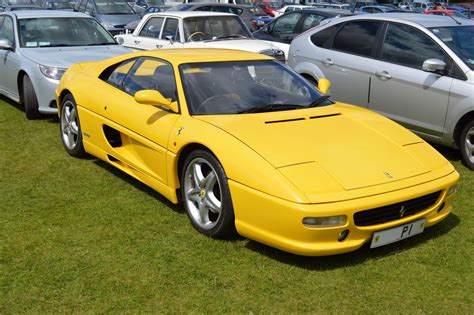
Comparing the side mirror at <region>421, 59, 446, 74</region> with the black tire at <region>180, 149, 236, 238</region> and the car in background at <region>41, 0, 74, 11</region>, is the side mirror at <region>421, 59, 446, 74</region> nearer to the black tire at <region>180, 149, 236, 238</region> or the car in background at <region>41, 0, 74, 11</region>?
the black tire at <region>180, 149, 236, 238</region>

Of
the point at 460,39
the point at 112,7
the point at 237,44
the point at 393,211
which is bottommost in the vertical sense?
the point at 112,7

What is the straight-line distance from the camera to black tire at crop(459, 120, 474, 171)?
5.96 meters

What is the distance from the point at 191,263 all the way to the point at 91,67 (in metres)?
3.03

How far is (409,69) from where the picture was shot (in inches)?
254

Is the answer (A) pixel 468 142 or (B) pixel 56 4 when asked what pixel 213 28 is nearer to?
(A) pixel 468 142

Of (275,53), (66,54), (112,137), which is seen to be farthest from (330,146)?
(275,53)

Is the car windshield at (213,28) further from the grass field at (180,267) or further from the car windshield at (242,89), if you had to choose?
the grass field at (180,267)

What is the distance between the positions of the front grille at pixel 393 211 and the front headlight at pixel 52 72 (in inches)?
203

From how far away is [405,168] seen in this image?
393 centimetres

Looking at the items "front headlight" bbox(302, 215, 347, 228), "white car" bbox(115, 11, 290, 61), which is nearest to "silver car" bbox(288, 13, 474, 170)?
"white car" bbox(115, 11, 290, 61)

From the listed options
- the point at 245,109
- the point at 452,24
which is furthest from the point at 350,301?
the point at 452,24

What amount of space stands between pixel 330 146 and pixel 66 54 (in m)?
5.12

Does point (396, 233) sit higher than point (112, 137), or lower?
lower

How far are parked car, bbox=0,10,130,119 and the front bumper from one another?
4.59 m
